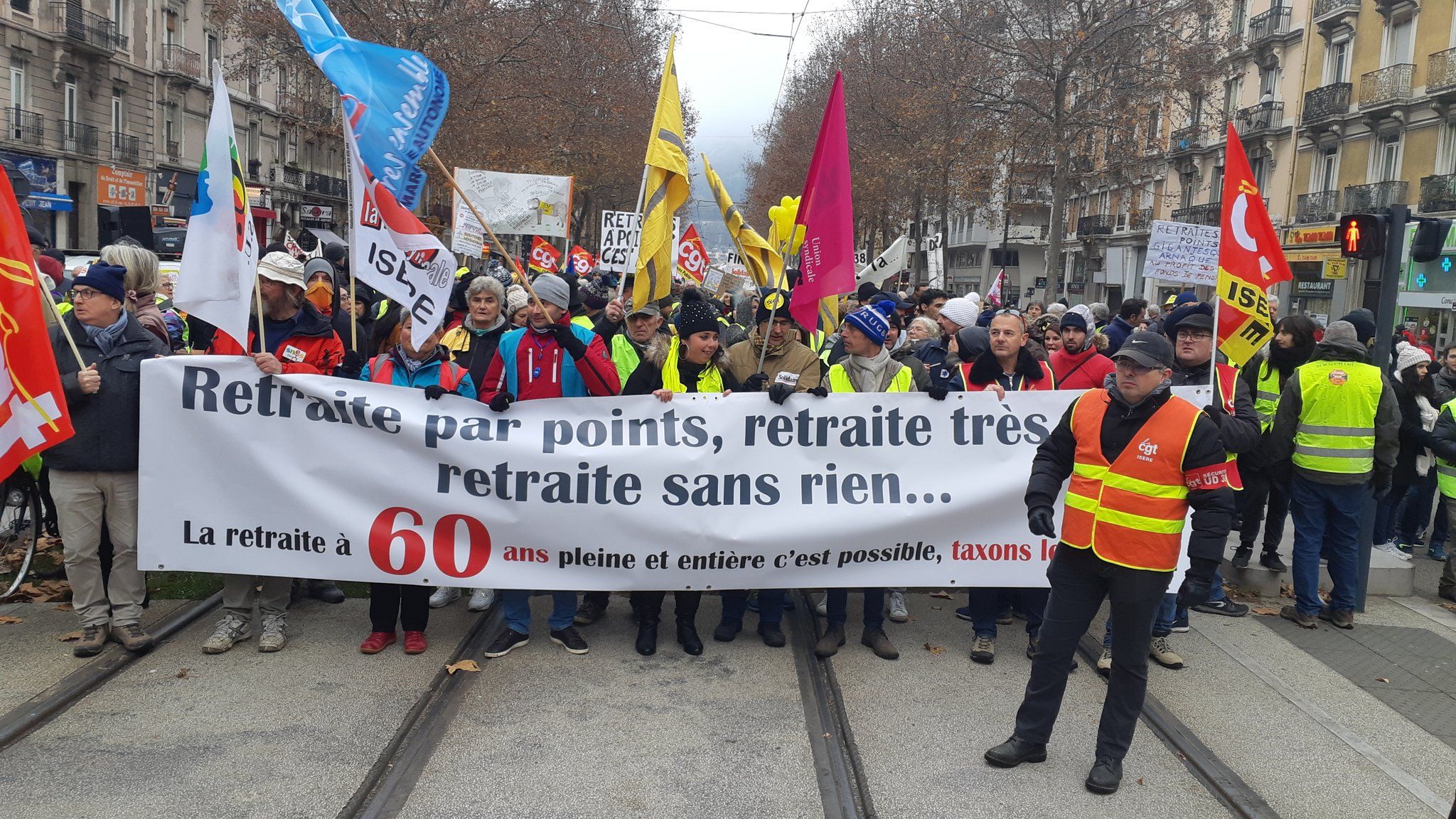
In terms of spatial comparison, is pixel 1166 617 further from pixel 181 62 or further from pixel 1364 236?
pixel 181 62

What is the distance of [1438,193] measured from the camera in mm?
31500

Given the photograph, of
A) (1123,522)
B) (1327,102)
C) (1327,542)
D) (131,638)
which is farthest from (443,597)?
(1327,102)

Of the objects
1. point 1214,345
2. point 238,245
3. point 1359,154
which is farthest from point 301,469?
point 1359,154

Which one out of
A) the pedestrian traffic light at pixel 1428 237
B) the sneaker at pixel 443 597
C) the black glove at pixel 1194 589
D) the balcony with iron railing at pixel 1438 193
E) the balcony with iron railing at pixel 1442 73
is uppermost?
the balcony with iron railing at pixel 1442 73

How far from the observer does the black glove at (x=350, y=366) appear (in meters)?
6.16

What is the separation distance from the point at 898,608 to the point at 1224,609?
224 cm

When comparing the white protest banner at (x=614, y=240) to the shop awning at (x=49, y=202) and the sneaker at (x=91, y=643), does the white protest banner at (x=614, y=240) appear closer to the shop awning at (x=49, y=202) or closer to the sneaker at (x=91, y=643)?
the sneaker at (x=91, y=643)

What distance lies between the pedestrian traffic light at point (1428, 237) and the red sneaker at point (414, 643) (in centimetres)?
735

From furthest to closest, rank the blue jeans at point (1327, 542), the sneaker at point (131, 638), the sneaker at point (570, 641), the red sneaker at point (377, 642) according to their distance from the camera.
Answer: the blue jeans at point (1327, 542), the sneaker at point (570, 641), the red sneaker at point (377, 642), the sneaker at point (131, 638)

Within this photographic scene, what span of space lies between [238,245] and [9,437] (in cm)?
137

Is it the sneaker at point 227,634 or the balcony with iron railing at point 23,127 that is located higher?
the balcony with iron railing at point 23,127

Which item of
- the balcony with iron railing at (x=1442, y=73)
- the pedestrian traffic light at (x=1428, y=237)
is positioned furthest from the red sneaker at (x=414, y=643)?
the balcony with iron railing at (x=1442, y=73)

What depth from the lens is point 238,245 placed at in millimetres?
5582

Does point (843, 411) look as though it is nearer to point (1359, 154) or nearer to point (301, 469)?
point (301, 469)
